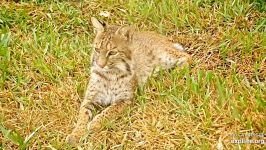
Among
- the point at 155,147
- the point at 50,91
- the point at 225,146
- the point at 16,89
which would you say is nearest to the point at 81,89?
the point at 50,91

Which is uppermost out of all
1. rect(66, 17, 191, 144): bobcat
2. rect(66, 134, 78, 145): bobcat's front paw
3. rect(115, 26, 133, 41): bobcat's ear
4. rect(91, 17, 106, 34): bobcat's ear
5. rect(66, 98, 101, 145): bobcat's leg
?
rect(91, 17, 106, 34): bobcat's ear

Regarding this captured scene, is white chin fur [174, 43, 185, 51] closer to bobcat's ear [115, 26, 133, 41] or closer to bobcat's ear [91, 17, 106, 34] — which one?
bobcat's ear [115, 26, 133, 41]

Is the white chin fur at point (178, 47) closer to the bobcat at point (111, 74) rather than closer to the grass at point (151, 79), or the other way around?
the grass at point (151, 79)

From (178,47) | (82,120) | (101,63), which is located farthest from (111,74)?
(178,47)

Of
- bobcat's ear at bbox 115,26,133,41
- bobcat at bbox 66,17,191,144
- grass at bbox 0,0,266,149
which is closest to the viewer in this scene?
grass at bbox 0,0,266,149

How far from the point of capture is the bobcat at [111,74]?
509cm

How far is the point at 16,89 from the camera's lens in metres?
5.58

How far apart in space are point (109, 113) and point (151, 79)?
62cm

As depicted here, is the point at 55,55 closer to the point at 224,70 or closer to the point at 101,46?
the point at 101,46

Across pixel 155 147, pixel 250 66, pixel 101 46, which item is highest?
pixel 101 46

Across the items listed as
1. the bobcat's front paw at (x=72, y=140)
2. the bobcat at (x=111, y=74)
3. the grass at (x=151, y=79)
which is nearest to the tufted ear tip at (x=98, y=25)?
the bobcat at (x=111, y=74)

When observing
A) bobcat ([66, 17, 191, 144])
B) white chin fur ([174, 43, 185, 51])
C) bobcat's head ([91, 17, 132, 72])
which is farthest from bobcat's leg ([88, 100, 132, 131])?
white chin fur ([174, 43, 185, 51])

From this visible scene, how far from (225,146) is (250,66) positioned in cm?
132

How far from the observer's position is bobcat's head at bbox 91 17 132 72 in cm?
512
